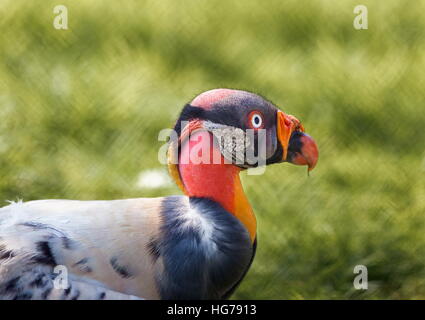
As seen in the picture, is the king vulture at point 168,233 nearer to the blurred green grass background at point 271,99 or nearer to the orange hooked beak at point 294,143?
the orange hooked beak at point 294,143

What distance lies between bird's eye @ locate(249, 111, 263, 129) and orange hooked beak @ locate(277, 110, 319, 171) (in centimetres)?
7

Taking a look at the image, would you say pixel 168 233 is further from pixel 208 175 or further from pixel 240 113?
pixel 240 113

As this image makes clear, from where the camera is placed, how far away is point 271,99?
13.0 feet

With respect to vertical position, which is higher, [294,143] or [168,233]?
[294,143]

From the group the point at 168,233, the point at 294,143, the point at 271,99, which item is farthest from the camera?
the point at 271,99

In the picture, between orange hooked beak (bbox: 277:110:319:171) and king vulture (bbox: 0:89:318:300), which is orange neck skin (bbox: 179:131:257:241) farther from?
orange hooked beak (bbox: 277:110:319:171)

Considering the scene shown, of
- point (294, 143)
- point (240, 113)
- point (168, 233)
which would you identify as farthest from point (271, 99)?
point (168, 233)

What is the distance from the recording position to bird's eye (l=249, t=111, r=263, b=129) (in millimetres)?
2391

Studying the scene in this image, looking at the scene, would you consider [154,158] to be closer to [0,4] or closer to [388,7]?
[0,4]

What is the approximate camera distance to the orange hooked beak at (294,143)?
8.05ft

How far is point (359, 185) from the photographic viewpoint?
3693 millimetres

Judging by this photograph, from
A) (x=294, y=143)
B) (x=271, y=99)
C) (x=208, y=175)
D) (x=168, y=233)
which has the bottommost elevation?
(x=168, y=233)

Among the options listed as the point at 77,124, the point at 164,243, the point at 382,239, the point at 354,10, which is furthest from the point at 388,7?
the point at 164,243

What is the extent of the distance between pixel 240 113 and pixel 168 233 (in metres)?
0.43
